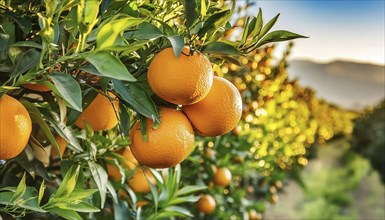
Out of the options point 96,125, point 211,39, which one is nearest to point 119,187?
point 96,125

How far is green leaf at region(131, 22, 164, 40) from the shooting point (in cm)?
73

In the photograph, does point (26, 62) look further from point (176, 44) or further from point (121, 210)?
point (121, 210)

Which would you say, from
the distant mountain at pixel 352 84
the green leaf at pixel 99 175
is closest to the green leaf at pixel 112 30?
the green leaf at pixel 99 175

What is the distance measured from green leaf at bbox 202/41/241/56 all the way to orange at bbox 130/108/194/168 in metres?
0.10

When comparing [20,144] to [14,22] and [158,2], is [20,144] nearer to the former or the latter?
[14,22]

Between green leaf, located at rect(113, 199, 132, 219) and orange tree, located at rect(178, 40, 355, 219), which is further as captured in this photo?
orange tree, located at rect(178, 40, 355, 219)

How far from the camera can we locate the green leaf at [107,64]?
0.61 m

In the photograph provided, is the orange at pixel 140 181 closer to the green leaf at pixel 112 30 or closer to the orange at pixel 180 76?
the orange at pixel 180 76

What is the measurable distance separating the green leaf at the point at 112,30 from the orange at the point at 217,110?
0.65 ft

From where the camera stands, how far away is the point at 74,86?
65 centimetres

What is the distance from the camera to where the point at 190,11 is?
0.70 m

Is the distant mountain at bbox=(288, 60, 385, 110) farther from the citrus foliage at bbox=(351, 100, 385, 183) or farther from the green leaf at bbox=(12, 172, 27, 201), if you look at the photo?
the green leaf at bbox=(12, 172, 27, 201)

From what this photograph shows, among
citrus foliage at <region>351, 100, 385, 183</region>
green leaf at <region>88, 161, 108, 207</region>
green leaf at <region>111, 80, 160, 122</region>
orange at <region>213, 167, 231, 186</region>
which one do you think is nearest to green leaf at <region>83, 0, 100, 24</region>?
green leaf at <region>111, 80, 160, 122</region>

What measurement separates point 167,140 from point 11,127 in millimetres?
209
